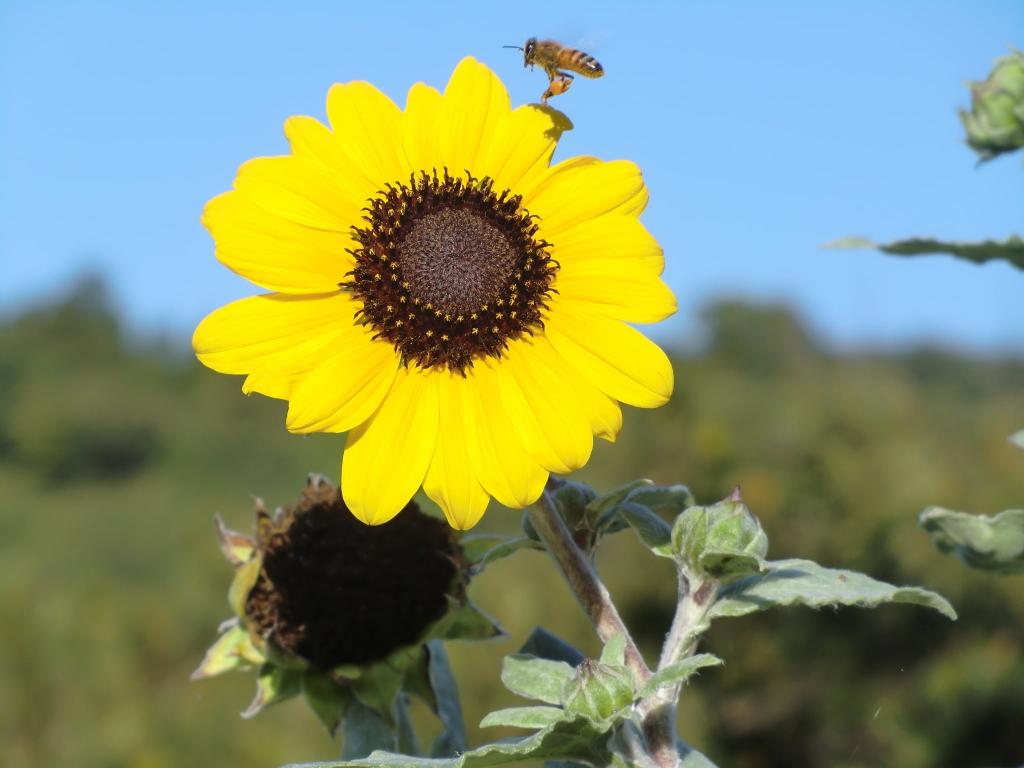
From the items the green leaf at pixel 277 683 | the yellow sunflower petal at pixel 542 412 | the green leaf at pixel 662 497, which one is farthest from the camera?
the green leaf at pixel 277 683

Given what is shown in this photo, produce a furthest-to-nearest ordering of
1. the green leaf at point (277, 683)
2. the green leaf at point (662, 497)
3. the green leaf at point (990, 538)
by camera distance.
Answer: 1. the green leaf at point (277, 683)
2. the green leaf at point (662, 497)
3. the green leaf at point (990, 538)


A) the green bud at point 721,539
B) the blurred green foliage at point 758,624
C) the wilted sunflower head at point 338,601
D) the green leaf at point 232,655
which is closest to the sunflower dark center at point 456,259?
the green bud at point 721,539

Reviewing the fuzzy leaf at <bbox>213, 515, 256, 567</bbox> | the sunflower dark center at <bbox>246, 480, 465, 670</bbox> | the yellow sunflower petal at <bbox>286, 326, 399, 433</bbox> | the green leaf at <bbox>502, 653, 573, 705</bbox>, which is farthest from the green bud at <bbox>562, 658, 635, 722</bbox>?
the fuzzy leaf at <bbox>213, 515, 256, 567</bbox>

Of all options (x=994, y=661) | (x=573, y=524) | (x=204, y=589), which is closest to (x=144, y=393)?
→ (x=204, y=589)

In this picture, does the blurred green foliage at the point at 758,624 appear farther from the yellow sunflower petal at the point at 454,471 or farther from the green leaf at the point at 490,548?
the yellow sunflower petal at the point at 454,471

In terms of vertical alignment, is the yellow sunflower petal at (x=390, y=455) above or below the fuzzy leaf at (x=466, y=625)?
above

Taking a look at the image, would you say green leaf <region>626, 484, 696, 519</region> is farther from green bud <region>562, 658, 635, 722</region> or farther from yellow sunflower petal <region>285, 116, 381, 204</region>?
yellow sunflower petal <region>285, 116, 381, 204</region>

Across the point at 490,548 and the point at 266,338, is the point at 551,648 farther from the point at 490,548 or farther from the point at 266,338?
the point at 266,338
